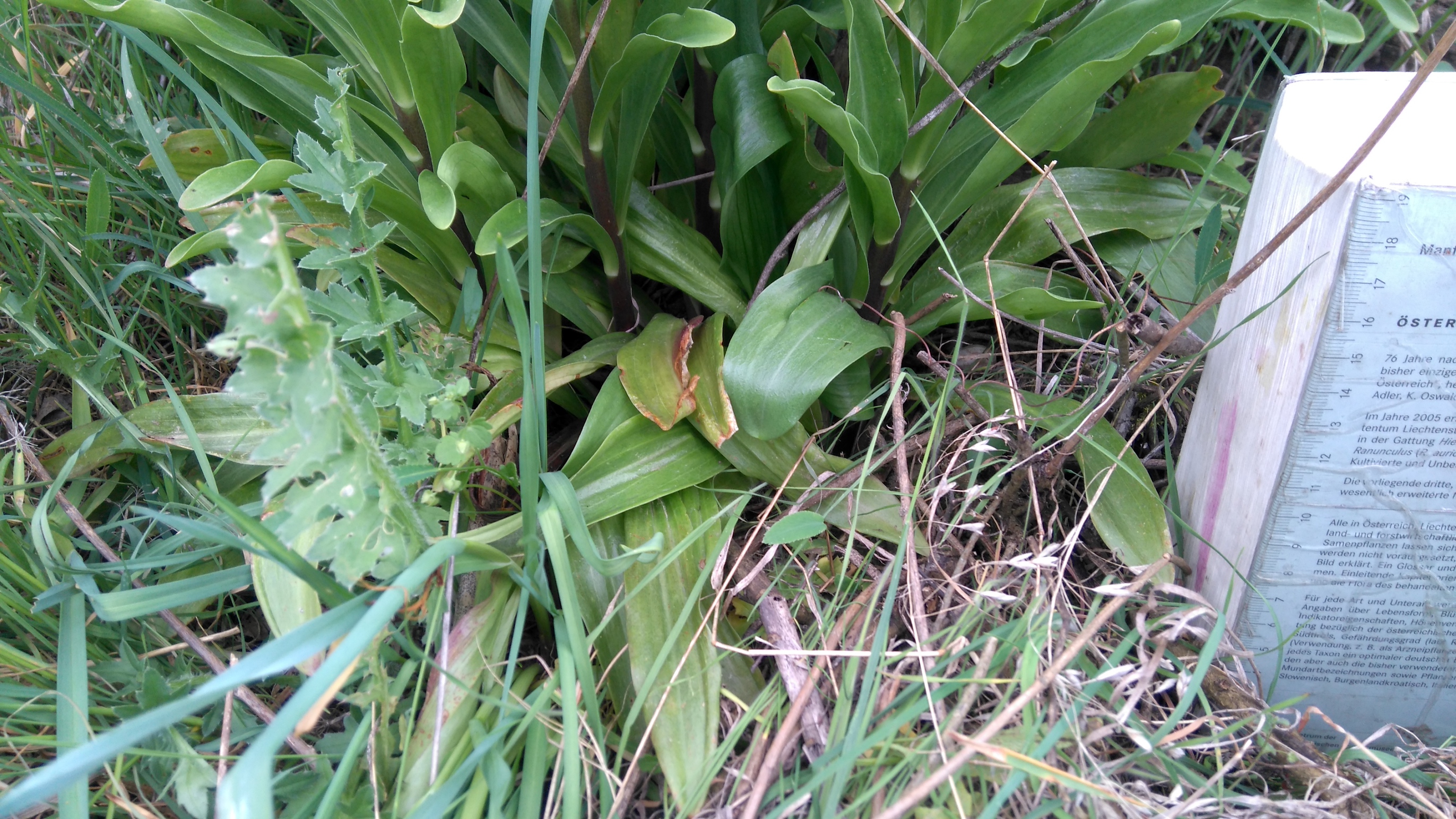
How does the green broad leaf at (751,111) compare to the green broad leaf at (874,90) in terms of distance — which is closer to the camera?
the green broad leaf at (874,90)

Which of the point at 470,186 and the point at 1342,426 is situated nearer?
the point at 1342,426

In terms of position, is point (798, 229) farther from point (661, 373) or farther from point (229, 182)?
point (229, 182)

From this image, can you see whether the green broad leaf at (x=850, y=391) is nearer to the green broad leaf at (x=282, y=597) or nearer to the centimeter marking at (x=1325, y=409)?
the centimeter marking at (x=1325, y=409)

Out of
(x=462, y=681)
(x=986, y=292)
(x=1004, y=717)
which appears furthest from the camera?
(x=986, y=292)

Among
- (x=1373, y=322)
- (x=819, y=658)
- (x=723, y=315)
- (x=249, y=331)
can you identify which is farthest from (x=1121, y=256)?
(x=249, y=331)

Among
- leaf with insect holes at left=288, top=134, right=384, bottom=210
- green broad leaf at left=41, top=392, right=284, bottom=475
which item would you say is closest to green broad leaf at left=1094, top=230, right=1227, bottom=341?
leaf with insect holes at left=288, top=134, right=384, bottom=210

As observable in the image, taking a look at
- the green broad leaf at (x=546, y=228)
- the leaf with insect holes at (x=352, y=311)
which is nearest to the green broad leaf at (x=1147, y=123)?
the green broad leaf at (x=546, y=228)

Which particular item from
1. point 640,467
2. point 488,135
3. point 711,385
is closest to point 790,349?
point 711,385

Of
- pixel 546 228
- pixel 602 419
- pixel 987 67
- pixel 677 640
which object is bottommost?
pixel 677 640
